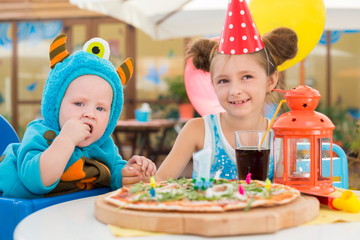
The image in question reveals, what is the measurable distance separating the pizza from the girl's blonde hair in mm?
643

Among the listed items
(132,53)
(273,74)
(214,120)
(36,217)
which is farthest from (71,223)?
(132,53)

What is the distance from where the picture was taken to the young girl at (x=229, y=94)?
1.57m

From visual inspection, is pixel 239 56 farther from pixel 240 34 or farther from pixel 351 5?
pixel 351 5

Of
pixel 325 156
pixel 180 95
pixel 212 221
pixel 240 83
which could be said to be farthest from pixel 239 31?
pixel 180 95

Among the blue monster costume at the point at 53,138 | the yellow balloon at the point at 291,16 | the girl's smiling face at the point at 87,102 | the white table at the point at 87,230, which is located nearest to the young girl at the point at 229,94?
the blue monster costume at the point at 53,138

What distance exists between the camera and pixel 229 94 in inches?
61.6

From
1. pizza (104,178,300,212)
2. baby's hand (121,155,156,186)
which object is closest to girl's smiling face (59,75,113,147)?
baby's hand (121,155,156,186)

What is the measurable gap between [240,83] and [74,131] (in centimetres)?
56

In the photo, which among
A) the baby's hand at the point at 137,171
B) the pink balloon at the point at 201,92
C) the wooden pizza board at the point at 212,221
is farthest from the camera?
the pink balloon at the point at 201,92

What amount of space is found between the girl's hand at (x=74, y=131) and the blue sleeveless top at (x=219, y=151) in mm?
519

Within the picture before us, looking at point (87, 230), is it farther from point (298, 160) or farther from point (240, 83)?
point (240, 83)

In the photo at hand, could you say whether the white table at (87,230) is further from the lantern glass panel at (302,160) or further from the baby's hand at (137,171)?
the baby's hand at (137,171)

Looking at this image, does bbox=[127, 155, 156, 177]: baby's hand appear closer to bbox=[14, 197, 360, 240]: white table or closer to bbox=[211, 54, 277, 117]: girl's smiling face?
bbox=[211, 54, 277, 117]: girl's smiling face

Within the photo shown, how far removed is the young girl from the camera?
1.57m
